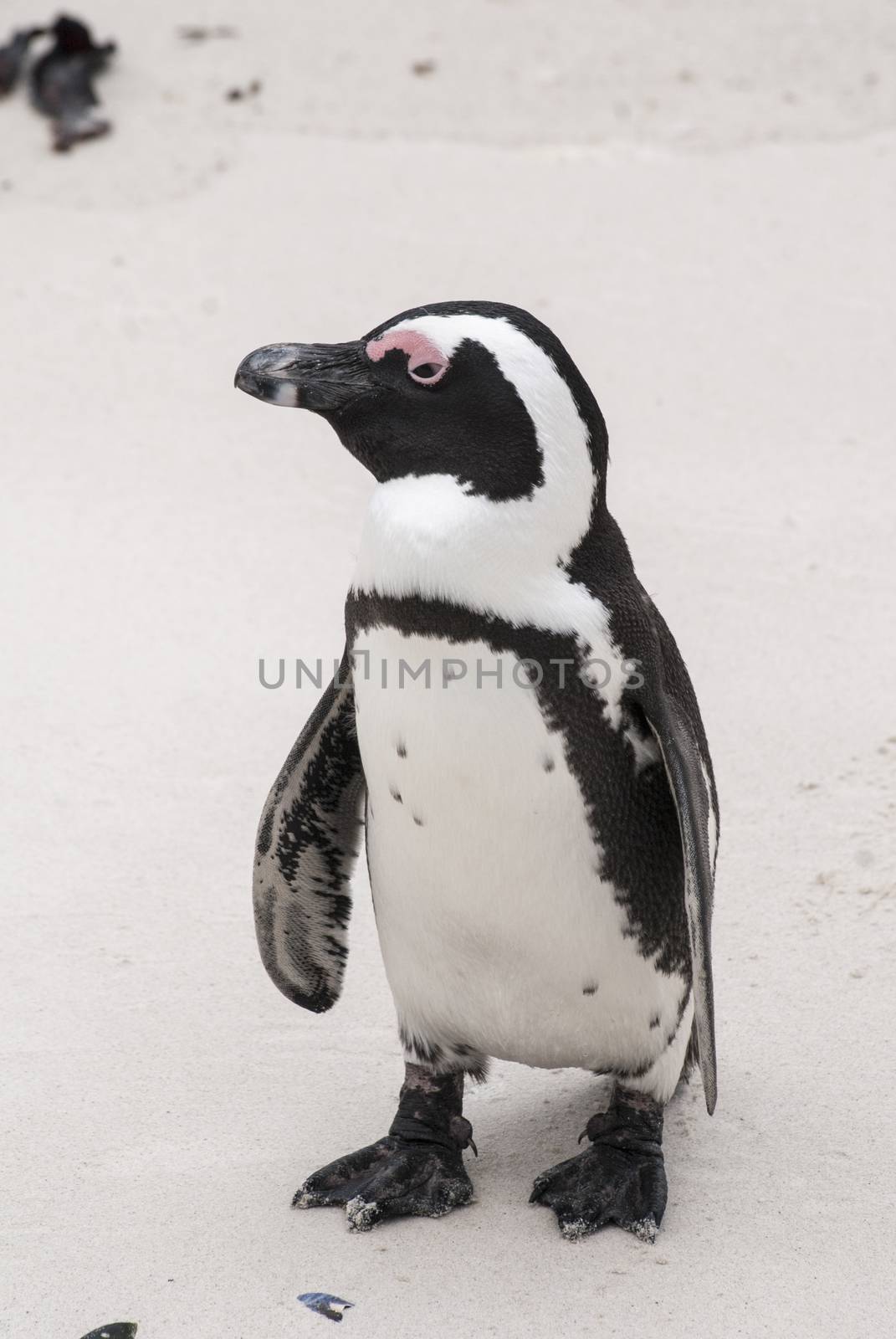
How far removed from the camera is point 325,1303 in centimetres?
205

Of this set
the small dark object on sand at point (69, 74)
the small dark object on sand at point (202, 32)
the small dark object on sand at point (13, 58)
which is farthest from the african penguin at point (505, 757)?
the small dark object on sand at point (202, 32)

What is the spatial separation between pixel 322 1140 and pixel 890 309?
4.17m

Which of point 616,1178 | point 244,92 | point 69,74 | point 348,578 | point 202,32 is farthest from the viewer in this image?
point 202,32

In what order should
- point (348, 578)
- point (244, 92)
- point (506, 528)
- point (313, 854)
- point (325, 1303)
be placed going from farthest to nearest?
1. point (244, 92)
2. point (348, 578)
3. point (313, 854)
4. point (325, 1303)
5. point (506, 528)

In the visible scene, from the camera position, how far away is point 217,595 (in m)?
4.27

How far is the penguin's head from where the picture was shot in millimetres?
1960

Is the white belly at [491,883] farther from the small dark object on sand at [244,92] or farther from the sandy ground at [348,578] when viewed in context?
the small dark object on sand at [244,92]

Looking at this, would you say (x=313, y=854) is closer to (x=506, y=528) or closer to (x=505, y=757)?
(x=505, y=757)

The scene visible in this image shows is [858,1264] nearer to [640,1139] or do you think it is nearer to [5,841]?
[640,1139]

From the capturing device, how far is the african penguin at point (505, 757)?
1.97m

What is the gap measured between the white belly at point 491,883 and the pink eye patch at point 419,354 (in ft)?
1.00

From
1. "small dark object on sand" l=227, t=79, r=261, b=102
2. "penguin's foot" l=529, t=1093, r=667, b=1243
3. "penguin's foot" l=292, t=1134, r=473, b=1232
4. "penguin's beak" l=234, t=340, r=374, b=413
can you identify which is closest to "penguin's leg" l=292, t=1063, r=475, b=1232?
"penguin's foot" l=292, t=1134, r=473, b=1232

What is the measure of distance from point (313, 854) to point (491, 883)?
0.40 m

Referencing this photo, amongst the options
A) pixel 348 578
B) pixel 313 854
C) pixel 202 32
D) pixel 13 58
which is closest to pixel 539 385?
pixel 313 854
